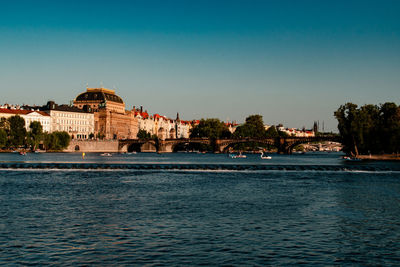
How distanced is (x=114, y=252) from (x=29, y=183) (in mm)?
30519

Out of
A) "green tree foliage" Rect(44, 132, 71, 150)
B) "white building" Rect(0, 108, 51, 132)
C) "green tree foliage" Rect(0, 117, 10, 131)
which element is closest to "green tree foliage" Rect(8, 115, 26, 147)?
"green tree foliage" Rect(0, 117, 10, 131)

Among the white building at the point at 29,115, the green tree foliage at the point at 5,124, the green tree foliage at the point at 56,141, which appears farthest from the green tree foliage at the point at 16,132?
the white building at the point at 29,115

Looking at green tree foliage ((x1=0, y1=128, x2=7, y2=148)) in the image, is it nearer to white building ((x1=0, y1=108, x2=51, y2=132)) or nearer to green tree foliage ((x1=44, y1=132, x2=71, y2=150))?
green tree foliage ((x1=44, y1=132, x2=71, y2=150))

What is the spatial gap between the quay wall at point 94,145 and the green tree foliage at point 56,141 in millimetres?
10675

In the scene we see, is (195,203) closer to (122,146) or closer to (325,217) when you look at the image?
(325,217)

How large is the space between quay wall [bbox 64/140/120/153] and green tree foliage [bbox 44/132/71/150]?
420 inches

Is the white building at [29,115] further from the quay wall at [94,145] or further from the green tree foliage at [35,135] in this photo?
the green tree foliage at [35,135]

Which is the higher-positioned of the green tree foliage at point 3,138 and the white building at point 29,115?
the white building at point 29,115

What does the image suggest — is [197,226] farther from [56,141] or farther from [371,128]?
[56,141]

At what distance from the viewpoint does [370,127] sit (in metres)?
116

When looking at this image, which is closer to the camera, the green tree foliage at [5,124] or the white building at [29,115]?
the green tree foliage at [5,124]

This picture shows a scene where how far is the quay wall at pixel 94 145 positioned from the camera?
601ft

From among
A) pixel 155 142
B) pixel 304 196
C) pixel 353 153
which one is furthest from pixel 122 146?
pixel 304 196

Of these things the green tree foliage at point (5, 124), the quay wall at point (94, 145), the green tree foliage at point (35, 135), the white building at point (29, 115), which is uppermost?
the white building at point (29, 115)
